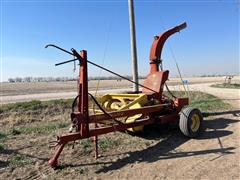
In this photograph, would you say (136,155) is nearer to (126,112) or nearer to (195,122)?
(126,112)

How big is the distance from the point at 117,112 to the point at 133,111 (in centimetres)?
43

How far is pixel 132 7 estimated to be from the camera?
463 inches

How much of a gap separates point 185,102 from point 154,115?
111 centimetres

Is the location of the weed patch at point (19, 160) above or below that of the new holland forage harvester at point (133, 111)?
below

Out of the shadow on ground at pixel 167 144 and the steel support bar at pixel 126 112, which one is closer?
the shadow on ground at pixel 167 144

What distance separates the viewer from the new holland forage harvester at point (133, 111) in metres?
5.38

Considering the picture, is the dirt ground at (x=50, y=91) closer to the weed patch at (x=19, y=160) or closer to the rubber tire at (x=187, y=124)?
the rubber tire at (x=187, y=124)

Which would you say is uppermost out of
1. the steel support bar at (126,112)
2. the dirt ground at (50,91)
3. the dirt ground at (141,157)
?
the steel support bar at (126,112)

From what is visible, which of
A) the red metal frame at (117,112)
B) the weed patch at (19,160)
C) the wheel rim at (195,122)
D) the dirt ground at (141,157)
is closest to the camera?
the dirt ground at (141,157)

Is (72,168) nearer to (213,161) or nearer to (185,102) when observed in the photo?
(213,161)

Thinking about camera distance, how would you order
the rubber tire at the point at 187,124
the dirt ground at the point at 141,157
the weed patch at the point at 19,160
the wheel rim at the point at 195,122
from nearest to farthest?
the dirt ground at the point at 141,157 < the weed patch at the point at 19,160 < the rubber tire at the point at 187,124 < the wheel rim at the point at 195,122

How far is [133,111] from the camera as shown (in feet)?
20.8

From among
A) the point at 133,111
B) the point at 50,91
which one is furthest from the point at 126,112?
the point at 50,91

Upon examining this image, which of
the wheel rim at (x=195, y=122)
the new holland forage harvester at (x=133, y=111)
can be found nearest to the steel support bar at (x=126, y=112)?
the new holland forage harvester at (x=133, y=111)
